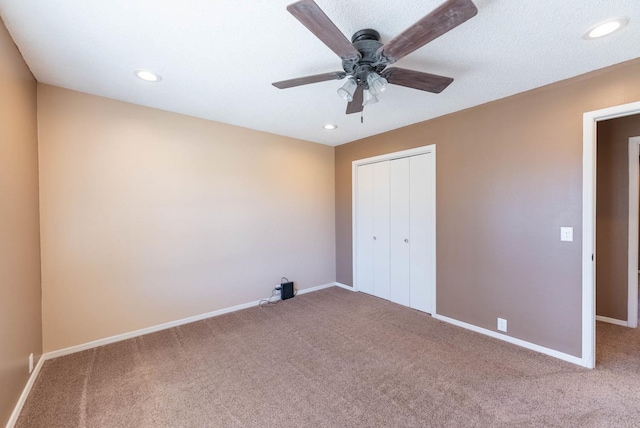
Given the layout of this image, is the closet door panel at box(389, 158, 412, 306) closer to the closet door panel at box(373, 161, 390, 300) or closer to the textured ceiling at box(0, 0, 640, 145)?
the closet door panel at box(373, 161, 390, 300)

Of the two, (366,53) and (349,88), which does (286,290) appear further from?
(366,53)

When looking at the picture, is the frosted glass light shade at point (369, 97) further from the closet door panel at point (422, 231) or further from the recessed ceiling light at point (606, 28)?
the closet door panel at point (422, 231)

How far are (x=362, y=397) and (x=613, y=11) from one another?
9.23 ft

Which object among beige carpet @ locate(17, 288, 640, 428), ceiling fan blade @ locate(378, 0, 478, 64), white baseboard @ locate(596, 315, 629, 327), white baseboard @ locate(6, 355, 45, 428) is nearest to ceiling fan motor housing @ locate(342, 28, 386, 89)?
ceiling fan blade @ locate(378, 0, 478, 64)

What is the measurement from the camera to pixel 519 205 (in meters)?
2.57

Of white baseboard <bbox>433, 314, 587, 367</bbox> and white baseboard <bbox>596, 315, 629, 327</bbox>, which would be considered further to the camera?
white baseboard <bbox>596, 315, 629, 327</bbox>

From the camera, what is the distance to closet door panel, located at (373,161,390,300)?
3.90 m

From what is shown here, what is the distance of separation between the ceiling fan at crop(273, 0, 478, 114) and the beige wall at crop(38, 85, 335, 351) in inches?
73.3

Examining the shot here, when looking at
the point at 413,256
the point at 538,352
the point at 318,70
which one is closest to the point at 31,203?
the point at 318,70

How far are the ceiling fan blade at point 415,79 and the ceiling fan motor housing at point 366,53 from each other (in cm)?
9

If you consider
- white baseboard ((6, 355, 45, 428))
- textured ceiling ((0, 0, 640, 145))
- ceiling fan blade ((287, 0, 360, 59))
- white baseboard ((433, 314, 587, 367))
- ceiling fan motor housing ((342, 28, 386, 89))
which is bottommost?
white baseboard ((433, 314, 587, 367))

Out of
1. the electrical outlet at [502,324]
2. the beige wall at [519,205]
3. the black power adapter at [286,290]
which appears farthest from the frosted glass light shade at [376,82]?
the black power adapter at [286,290]

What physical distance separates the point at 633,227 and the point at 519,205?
1.52 metres

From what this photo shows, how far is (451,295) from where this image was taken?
3.09 m
